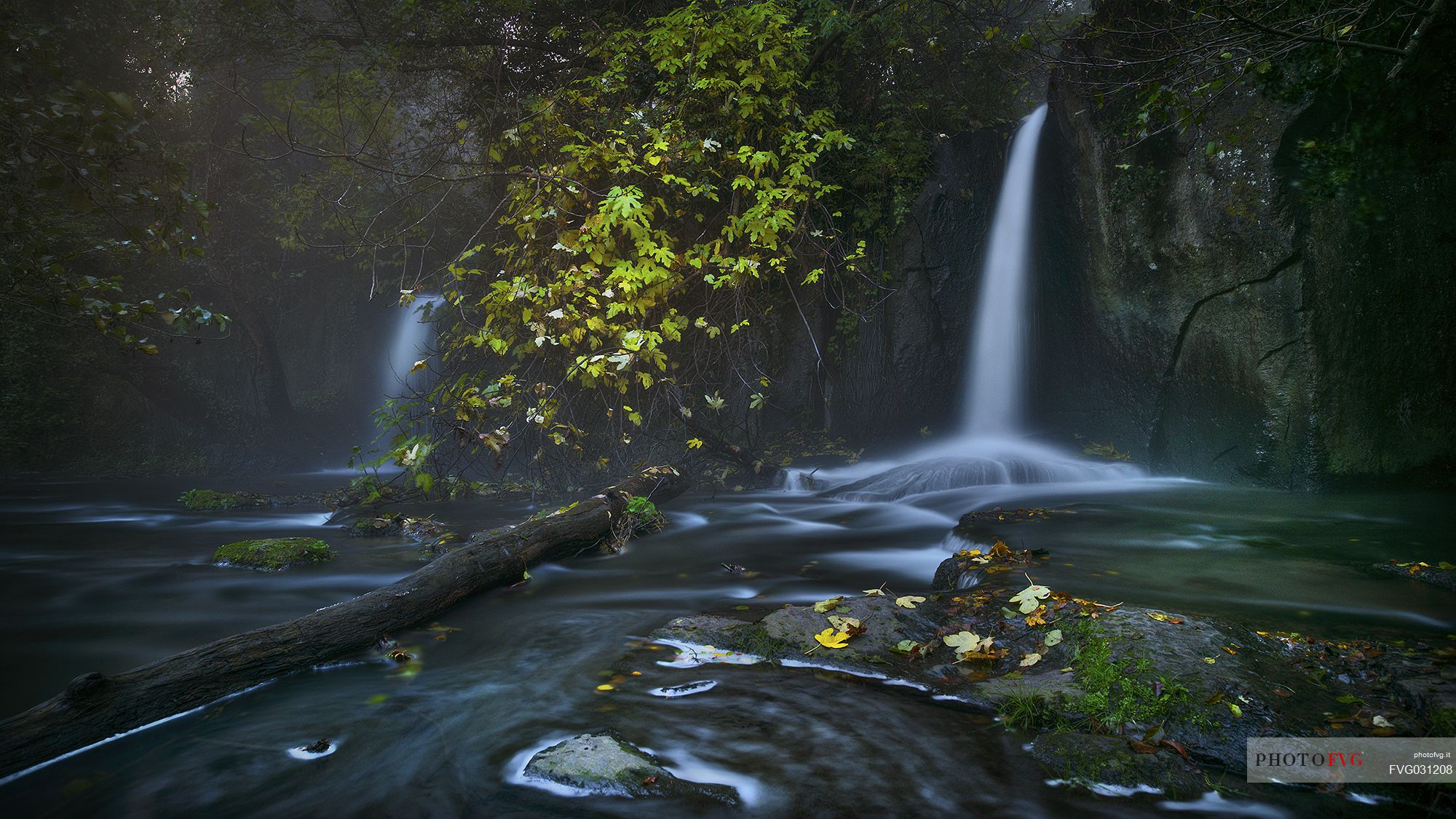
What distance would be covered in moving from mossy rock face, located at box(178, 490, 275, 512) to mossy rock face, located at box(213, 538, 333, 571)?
4141 mm

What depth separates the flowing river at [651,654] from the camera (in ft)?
8.26

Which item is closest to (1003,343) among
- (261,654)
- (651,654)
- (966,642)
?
(966,642)

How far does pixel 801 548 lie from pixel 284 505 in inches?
305

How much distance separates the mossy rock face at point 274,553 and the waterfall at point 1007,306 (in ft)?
27.6

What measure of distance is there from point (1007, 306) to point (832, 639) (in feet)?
27.5

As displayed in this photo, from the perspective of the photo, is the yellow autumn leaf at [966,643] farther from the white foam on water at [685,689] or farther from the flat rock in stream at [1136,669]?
the white foam on water at [685,689]

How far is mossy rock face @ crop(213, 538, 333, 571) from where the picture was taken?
615 cm

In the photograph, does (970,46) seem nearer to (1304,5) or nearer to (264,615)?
(1304,5)

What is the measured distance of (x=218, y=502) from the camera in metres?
10.1

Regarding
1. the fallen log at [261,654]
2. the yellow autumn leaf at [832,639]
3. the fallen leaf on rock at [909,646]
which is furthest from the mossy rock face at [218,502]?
the fallen leaf on rock at [909,646]

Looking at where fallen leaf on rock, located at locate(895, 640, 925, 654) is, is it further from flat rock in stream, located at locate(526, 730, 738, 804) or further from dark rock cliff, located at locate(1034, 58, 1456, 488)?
dark rock cliff, located at locate(1034, 58, 1456, 488)

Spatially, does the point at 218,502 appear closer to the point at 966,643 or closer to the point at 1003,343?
the point at 966,643

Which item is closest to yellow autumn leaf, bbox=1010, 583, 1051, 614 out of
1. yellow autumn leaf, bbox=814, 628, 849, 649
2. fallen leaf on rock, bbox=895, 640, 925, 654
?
fallen leaf on rock, bbox=895, 640, 925, 654

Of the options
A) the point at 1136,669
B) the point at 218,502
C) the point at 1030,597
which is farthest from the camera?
the point at 218,502
